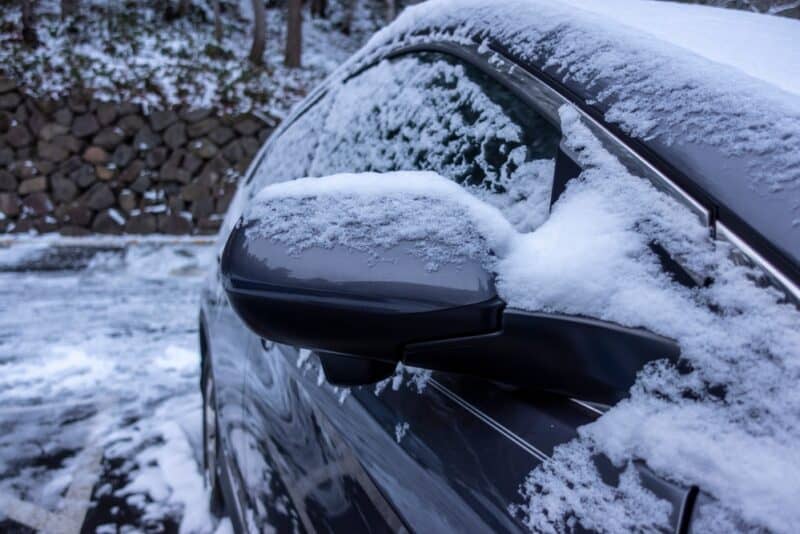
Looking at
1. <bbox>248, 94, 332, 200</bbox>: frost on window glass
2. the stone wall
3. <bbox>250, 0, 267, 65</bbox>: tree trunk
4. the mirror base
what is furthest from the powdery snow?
<bbox>250, 0, 267, 65</bbox>: tree trunk

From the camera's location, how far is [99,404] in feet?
11.8

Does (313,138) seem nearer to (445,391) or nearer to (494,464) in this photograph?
(445,391)

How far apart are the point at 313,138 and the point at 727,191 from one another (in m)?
1.42

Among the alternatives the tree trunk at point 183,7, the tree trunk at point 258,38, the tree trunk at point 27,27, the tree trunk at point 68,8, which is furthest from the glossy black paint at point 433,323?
the tree trunk at point 183,7

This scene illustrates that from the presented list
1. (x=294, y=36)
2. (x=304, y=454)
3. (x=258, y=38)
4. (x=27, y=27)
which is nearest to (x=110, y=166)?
(x=27, y=27)

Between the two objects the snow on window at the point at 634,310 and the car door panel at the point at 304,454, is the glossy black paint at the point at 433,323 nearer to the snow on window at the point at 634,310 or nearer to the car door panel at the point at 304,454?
the snow on window at the point at 634,310

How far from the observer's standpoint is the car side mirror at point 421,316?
2.45 ft

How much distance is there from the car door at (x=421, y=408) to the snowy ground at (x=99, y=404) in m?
1.32

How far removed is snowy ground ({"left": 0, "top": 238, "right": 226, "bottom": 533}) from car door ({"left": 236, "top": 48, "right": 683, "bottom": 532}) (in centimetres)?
132

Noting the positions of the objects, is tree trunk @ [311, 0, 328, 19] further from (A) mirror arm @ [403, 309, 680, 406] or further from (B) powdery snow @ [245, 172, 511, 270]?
(A) mirror arm @ [403, 309, 680, 406]

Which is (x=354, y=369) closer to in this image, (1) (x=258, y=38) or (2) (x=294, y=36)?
(2) (x=294, y=36)

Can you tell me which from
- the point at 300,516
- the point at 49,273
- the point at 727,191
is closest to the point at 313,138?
the point at 300,516

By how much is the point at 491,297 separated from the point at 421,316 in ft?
0.28

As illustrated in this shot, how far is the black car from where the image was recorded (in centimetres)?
73
